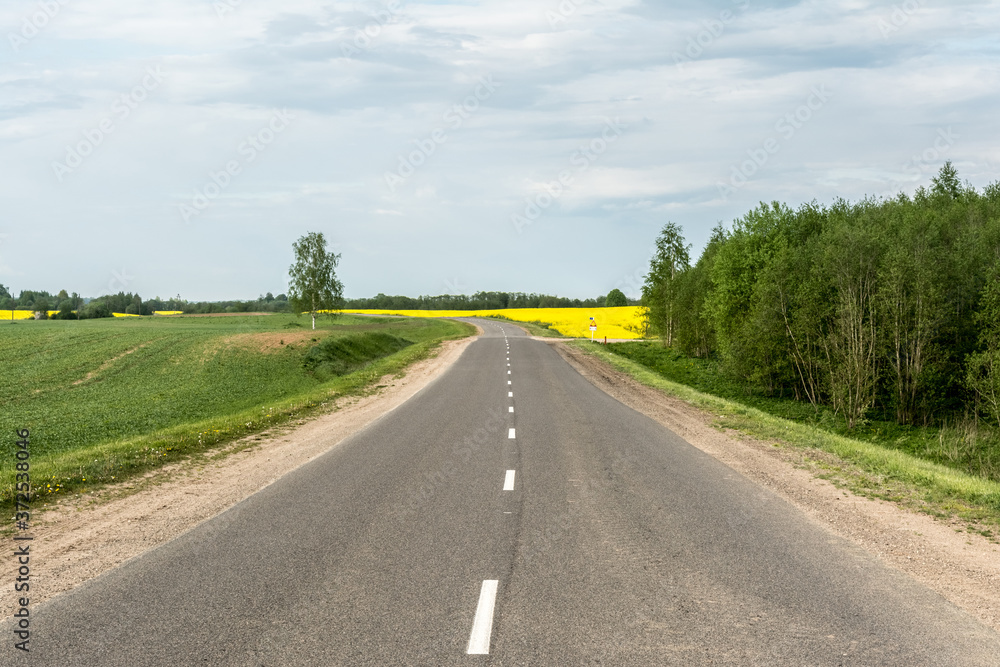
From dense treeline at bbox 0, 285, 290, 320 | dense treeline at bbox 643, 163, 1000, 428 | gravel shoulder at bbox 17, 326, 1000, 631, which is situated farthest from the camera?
dense treeline at bbox 0, 285, 290, 320

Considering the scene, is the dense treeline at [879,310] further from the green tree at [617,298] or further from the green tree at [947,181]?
the green tree at [617,298]

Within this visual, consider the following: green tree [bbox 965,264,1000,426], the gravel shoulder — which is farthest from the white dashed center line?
green tree [bbox 965,264,1000,426]

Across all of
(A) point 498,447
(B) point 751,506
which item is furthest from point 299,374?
(B) point 751,506

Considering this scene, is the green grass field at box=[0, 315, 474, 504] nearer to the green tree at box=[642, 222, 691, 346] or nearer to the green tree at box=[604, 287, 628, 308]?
the green tree at box=[642, 222, 691, 346]

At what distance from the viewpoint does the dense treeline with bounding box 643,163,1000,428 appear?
2886 centimetres

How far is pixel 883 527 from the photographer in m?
7.82

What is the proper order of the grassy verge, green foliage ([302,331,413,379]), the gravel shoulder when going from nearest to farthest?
the gravel shoulder
the grassy verge
green foliage ([302,331,413,379])

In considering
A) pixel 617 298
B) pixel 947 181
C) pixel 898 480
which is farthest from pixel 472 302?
pixel 898 480

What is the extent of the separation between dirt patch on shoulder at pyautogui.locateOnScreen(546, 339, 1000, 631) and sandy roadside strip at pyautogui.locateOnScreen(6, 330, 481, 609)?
23.4 feet

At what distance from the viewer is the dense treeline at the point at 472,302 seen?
166 metres

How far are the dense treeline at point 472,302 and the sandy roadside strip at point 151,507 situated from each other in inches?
5854

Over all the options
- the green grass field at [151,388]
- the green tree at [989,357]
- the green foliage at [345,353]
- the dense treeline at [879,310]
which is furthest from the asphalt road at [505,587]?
the green foliage at [345,353]

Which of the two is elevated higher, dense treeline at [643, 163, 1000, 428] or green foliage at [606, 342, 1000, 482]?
dense treeline at [643, 163, 1000, 428]

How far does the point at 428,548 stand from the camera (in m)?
6.67
